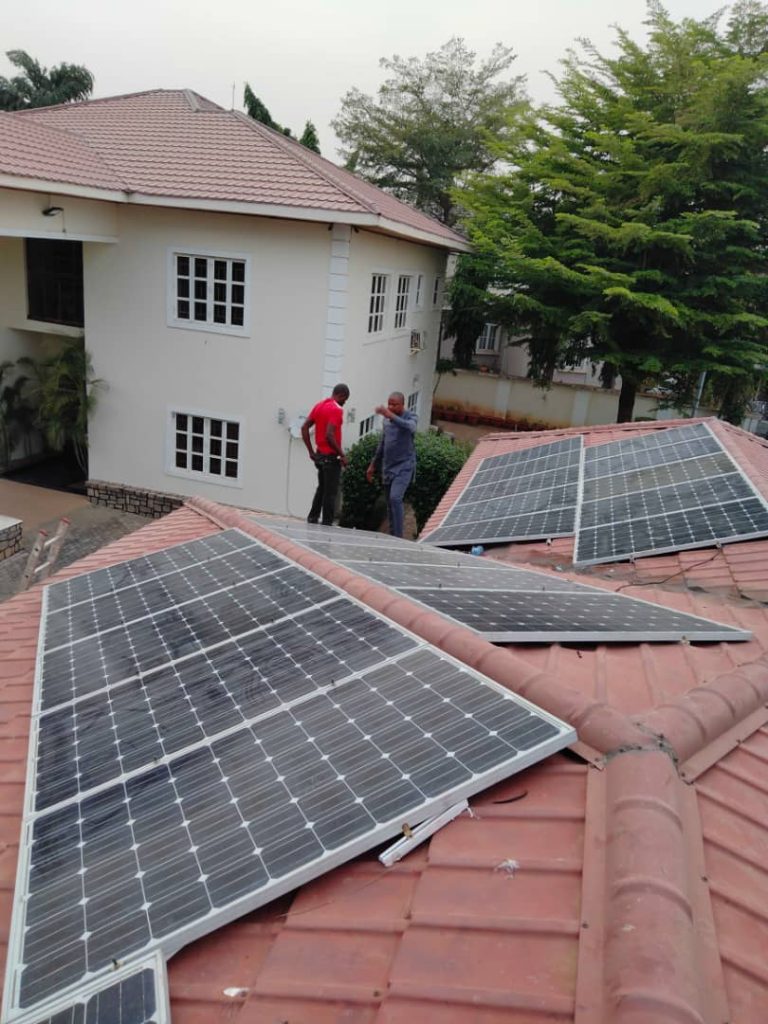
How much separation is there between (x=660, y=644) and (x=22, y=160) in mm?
14457

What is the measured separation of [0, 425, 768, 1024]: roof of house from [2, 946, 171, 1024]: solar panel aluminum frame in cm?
7

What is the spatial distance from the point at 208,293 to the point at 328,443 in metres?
6.75

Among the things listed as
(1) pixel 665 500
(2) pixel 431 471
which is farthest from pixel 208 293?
(1) pixel 665 500

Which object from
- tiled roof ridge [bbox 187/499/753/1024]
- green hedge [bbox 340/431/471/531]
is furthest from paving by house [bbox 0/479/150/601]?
tiled roof ridge [bbox 187/499/753/1024]

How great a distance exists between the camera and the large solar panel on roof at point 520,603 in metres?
4.36

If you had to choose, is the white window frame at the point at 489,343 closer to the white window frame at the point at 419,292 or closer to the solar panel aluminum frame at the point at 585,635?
the white window frame at the point at 419,292

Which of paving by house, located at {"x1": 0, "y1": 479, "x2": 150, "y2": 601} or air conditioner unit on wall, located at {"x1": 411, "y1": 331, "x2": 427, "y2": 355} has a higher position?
air conditioner unit on wall, located at {"x1": 411, "y1": 331, "x2": 427, "y2": 355}

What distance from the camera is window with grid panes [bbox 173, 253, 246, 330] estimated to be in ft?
50.1

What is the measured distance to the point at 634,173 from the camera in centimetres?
1928

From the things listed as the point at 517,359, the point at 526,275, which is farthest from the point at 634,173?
the point at 517,359

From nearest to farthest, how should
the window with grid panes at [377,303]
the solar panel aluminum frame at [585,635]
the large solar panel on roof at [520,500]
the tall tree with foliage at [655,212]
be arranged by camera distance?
the solar panel aluminum frame at [585,635]
the large solar panel on roof at [520,500]
the window with grid panes at [377,303]
the tall tree with foliage at [655,212]

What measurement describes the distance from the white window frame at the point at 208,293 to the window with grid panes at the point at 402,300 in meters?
5.33

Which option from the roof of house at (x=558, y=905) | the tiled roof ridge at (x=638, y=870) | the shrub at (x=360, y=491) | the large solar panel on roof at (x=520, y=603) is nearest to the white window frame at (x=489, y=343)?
the shrub at (x=360, y=491)

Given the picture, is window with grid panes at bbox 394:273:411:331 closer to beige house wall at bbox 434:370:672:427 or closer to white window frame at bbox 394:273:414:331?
white window frame at bbox 394:273:414:331
